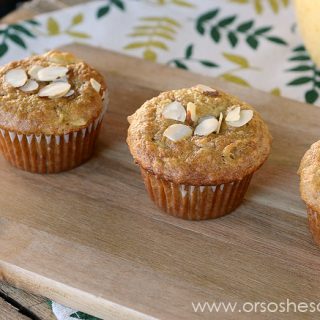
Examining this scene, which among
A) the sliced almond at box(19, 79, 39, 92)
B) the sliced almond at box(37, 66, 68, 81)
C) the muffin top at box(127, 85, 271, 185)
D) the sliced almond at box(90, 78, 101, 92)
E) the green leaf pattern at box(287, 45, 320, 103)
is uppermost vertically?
the sliced almond at box(37, 66, 68, 81)

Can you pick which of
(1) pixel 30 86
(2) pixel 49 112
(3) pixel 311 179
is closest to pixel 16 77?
(1) pixel 30 86

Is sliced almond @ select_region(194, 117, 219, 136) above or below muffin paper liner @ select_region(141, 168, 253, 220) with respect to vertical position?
above

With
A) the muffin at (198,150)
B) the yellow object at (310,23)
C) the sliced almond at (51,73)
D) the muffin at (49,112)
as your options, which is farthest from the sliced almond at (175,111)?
the yellow object at (310,23)

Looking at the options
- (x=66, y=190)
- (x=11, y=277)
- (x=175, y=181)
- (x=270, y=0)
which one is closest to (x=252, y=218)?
(x=175, y=181)

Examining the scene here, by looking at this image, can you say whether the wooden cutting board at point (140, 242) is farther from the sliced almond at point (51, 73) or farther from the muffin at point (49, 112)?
the sliced almond at point (51, 73)

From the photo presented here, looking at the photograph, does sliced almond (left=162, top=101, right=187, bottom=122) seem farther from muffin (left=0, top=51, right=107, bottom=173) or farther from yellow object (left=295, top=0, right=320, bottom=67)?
yellow object (left=295, top=0, right=320, bottom=67)

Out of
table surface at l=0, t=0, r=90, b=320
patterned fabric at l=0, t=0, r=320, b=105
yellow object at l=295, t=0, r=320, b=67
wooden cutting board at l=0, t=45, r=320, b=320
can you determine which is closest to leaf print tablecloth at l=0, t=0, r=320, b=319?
patterned fabric at l=0, t=0, r=320, b=105

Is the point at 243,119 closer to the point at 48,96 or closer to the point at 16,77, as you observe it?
the point at 48,96
